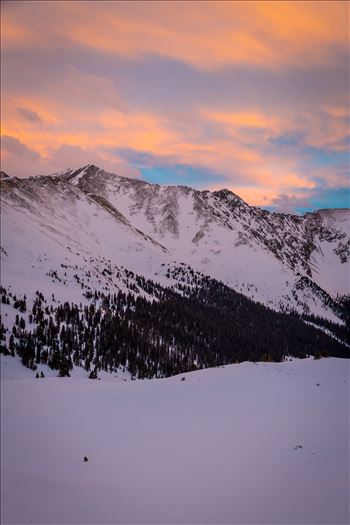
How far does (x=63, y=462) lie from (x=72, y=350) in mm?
50802

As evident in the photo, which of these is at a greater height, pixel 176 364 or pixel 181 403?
pixel 181 403

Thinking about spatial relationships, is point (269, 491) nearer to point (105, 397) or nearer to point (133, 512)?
point (133, 512)

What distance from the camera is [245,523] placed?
10.4 metres

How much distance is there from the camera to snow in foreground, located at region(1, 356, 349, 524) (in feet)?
36.7

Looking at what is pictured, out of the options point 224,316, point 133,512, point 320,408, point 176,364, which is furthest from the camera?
point 224,316

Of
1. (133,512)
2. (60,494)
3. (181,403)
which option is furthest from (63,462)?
(181,403)

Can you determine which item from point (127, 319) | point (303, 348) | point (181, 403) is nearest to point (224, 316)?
point (303, 348)

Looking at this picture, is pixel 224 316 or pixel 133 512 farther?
pixel 224 316

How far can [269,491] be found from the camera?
37.9ft

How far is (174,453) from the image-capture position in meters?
13.8

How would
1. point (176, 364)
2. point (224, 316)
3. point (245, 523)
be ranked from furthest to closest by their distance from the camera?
point (224, 316)
point (176, 364)
point (245, 523)

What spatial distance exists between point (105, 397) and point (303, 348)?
189482mm

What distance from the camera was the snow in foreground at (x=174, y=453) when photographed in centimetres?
1117

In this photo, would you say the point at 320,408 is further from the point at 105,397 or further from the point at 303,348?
the point at 303,348
